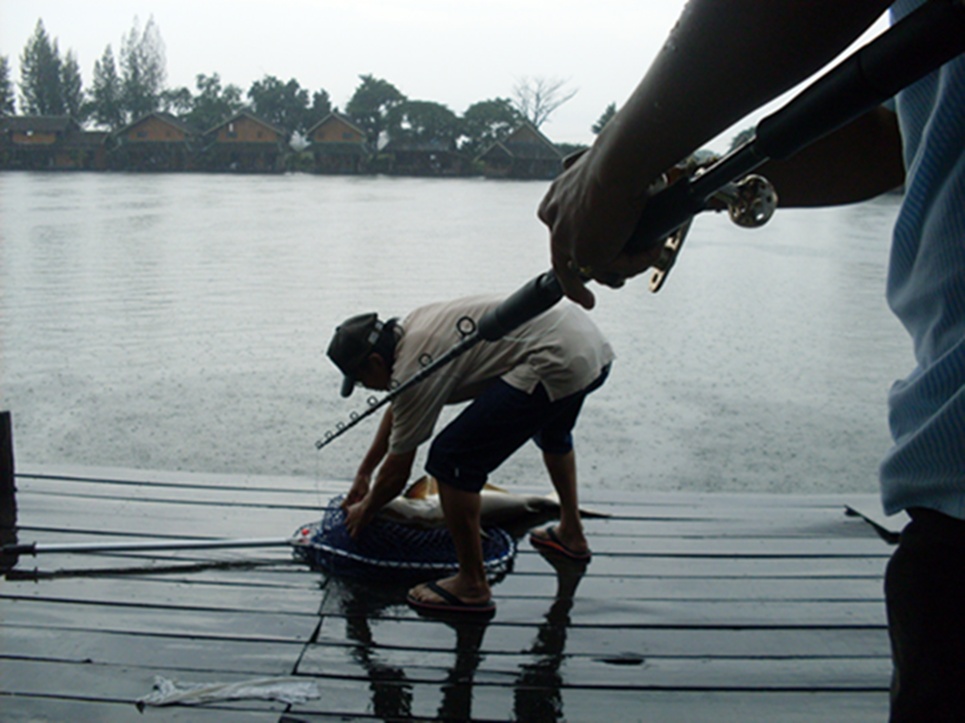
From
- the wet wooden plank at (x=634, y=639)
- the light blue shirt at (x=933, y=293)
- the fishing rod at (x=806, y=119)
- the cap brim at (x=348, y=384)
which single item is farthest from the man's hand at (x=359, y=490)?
the light blue shirt at (x=933, y=293)

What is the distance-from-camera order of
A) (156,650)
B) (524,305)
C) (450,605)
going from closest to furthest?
1. (524,305)
2. (156,650)
3. (450,605)

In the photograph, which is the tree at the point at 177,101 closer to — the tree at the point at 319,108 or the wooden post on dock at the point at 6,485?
the tree at the point at 319,108

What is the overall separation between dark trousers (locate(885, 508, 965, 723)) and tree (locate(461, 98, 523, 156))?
41130mm

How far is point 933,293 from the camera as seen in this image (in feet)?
2.78

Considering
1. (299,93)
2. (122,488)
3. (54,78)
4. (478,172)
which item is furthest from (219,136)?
(122,488)

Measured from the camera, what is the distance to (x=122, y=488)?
12.4 ft

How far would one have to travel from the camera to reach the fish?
314 centimetres

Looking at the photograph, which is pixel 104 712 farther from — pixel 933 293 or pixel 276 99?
pixel 276 99

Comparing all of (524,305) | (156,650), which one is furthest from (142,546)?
(524,305)

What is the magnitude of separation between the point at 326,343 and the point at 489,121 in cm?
3318

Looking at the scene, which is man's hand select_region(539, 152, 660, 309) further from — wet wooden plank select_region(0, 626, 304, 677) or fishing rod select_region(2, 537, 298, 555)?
fishing rod select_region(2, 537, 298, 555)

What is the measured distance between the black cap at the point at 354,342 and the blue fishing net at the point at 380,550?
18.4 inches

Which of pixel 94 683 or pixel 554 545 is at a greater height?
pixel 94 683

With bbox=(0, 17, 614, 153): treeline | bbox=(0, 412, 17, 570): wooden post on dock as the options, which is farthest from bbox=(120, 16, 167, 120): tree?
bbox=(0, 412, 17, 570): wooden post on dock
